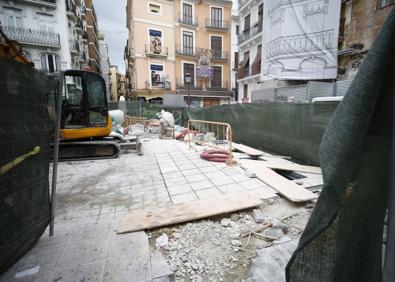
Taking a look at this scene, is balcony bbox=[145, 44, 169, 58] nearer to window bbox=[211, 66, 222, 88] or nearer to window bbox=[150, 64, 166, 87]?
window bbox=[150, 64, 166, 87]

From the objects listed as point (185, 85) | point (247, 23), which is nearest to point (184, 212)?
point (247, 23)

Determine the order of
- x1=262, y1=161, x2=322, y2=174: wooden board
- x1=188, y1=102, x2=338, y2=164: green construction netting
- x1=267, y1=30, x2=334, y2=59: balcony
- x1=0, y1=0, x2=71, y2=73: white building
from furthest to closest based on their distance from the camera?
x1=0, y1=0, x2=71, y2=73: white building, x1=267, y1=30, x2=334, y2=59: balcony, x1=188, y1=102, x2=338, y2=164: green construction netting, x1=262, y1=161, x2=322, y2=174: wooden board

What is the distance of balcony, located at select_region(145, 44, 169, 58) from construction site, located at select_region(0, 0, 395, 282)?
699 inches

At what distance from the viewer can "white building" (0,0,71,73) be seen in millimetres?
14544

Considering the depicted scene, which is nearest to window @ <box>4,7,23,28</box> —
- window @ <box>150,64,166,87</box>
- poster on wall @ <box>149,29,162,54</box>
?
poster on wall @ <box>149,29,162,54</box>

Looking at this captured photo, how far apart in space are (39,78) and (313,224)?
7.53ft

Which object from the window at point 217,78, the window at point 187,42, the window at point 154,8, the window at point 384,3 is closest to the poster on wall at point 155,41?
the window at point 154,8

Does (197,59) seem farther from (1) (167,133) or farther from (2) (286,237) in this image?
(2) (286,237)

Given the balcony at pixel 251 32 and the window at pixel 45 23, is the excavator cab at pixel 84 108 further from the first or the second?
the window at pixel 45 23

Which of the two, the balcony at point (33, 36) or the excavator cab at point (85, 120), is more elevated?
the balcony at point (33, 36)

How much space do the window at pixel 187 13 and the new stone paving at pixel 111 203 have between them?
22851mm

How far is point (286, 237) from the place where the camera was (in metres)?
2.21

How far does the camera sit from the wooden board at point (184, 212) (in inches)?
94.6

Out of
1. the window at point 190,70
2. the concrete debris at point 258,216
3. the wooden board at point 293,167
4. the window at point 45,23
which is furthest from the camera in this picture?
the window at point 190,70
